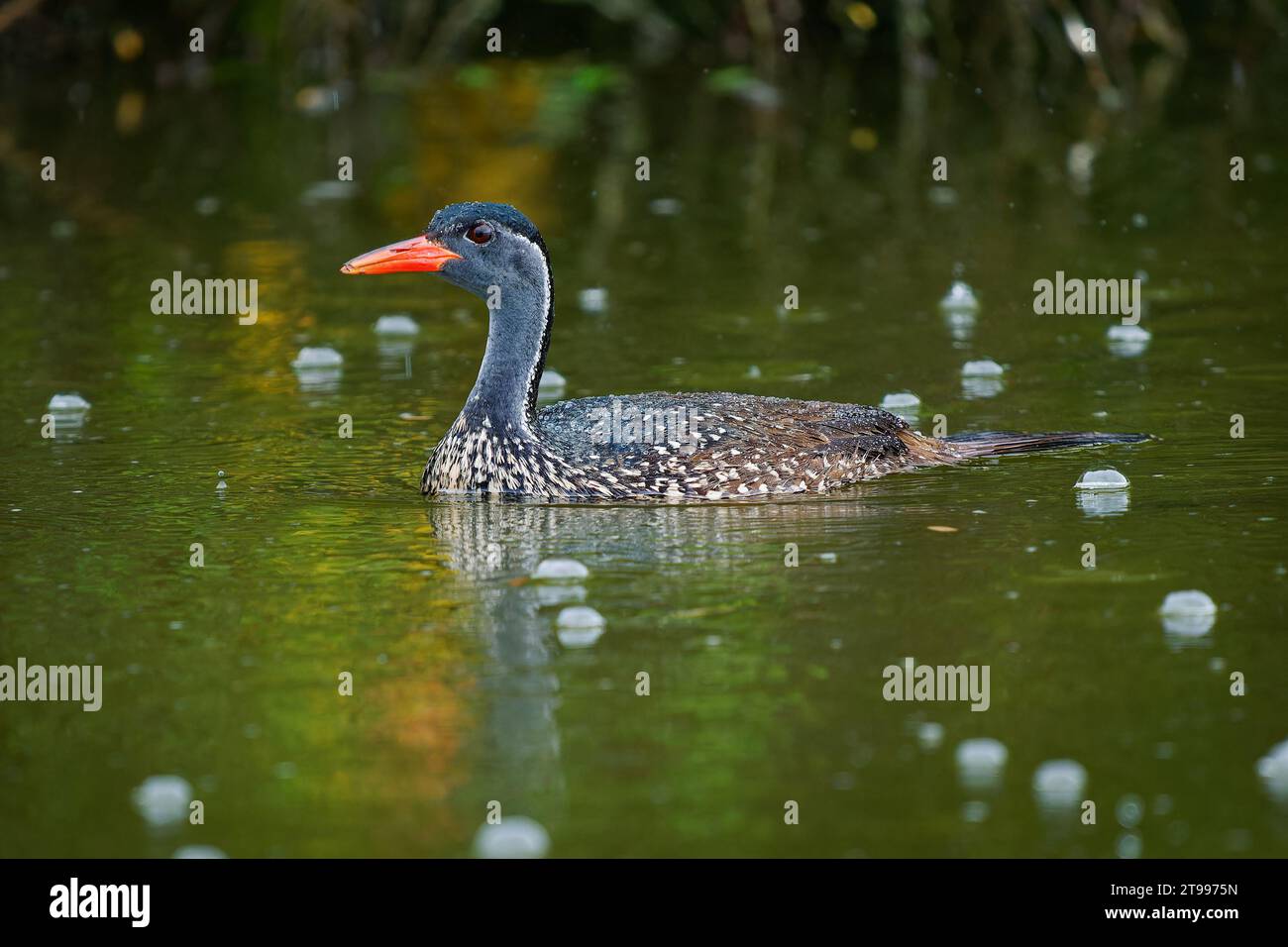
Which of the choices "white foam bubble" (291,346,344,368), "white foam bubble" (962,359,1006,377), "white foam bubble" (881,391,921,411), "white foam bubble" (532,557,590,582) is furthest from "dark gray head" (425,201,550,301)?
"white foam bubble" (962,359,1006,377)

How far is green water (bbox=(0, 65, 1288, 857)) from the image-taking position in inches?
250

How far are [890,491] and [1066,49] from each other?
56.6ft

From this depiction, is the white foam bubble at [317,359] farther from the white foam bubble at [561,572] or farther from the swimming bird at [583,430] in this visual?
the white foam bubble at [561,572]

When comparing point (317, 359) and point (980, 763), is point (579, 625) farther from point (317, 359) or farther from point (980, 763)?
point (317, 359)

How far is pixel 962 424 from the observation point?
1134cm

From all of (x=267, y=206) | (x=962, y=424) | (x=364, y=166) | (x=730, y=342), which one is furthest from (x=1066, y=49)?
(x=962, y=424)

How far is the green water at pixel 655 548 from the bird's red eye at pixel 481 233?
1194 mm

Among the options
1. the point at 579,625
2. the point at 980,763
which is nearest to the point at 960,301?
the point at 579,625

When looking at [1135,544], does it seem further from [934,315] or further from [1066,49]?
[1066,49]

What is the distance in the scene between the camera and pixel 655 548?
902cm

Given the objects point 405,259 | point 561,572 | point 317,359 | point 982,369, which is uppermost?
point 405,259

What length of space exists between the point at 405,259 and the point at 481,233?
373mm

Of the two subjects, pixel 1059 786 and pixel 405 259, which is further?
pixel 405 259

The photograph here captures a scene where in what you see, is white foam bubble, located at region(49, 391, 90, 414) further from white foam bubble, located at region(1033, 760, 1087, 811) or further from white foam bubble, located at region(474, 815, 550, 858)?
white foam bubble, located at region(1033, 760, 1087, 811)
